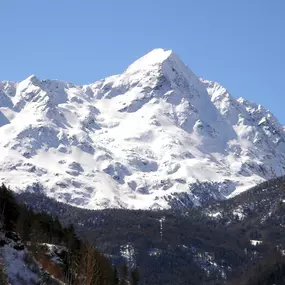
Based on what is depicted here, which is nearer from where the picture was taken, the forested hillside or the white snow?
the forested hillside

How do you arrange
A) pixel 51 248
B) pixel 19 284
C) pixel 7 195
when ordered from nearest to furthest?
pixel 19 284 < pixel 51 248 < pixel 7 195

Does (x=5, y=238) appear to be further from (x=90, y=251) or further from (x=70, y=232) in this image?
(x=70, y=232)

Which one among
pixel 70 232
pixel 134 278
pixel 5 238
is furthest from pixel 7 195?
pixel 134 278

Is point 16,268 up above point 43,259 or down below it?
below

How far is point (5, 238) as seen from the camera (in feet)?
143

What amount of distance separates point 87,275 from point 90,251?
2.14 m

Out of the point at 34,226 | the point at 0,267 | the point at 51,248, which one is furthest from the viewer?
the point at 34,226

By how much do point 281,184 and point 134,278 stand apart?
3471 inches

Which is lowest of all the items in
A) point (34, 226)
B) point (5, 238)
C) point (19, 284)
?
point (19, 284)

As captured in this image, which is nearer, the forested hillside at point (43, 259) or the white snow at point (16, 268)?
the forested hillside at point (43, 259)

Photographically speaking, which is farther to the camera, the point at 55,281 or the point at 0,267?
the point at 55,281

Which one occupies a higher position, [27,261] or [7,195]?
[7,195]

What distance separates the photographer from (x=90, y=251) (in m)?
35.6

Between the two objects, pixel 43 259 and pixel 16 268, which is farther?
pixel 43 259
